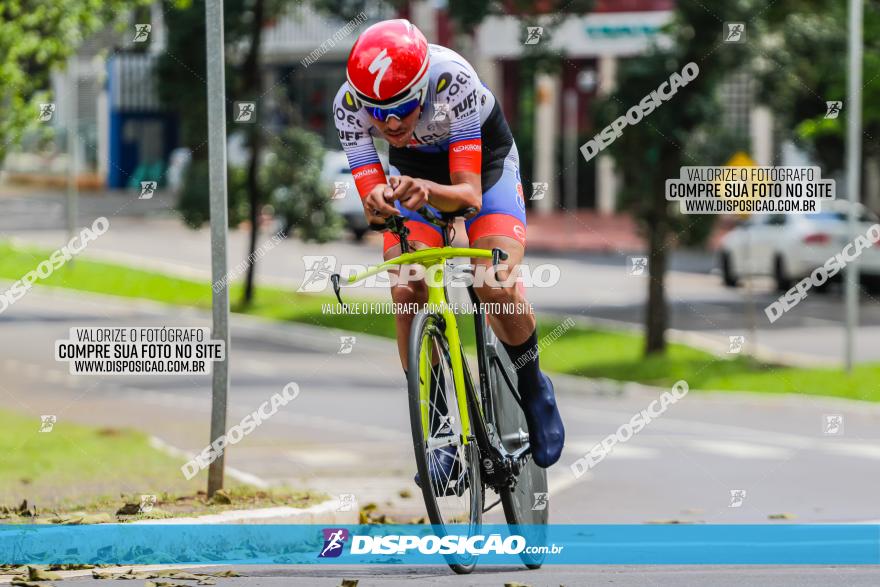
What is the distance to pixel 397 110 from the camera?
22.2 feet

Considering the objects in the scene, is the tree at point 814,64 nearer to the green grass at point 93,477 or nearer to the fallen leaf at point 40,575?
the green grass at point 93,477

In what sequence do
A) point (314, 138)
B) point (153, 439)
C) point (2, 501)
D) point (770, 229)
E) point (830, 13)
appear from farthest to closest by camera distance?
point (770, 229) < point (830, 13) < point (314, 138) < point (153, 439) < point (2, 501)

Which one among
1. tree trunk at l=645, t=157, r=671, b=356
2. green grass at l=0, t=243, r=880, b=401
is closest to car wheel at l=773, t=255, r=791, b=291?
green grass at l=0, t=243, r=880, b=401

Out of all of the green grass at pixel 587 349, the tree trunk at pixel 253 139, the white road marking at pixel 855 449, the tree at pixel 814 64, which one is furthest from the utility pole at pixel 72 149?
the tree at pixel 814 64

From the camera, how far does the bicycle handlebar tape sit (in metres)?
7.53

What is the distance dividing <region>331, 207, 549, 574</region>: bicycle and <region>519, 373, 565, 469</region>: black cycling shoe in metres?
0.07

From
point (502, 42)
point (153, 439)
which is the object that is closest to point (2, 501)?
→ point (153, 439)

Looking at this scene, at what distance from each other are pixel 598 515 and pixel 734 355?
13836mm

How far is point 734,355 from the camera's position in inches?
971

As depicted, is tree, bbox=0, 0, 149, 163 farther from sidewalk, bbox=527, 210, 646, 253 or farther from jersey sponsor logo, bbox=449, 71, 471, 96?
sidewalk, bbox=527, 210, 646, 253

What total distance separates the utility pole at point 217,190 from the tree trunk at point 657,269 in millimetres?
14951

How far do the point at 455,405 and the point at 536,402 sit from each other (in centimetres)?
73

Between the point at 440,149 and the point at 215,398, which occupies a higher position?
the point at 440,149

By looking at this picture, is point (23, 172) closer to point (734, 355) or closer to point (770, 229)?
point (770, 229)
